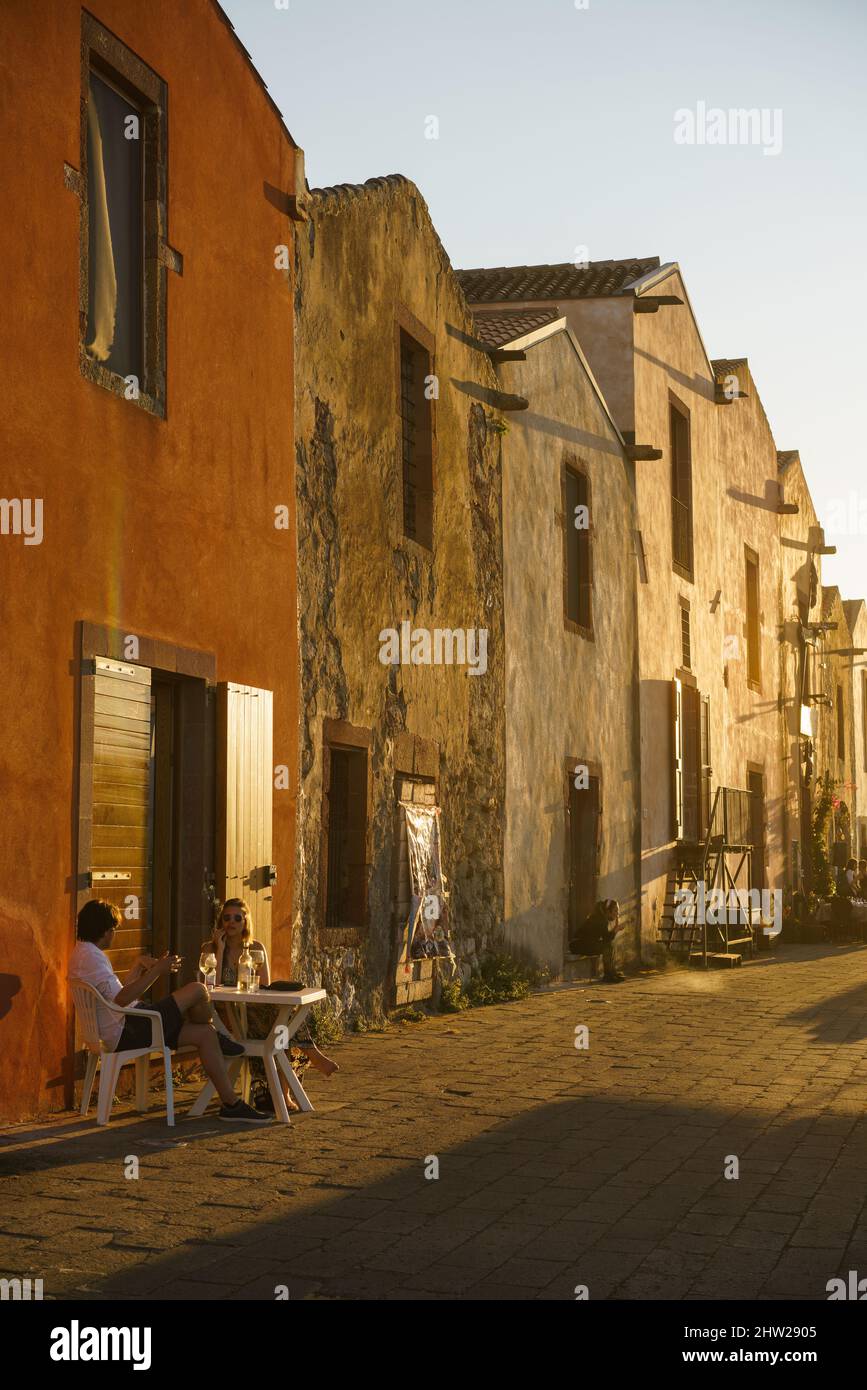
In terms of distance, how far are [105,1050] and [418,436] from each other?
7372 millimetres

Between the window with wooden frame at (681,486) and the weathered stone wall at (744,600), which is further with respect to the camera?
the weathered stone wall at (744,600)

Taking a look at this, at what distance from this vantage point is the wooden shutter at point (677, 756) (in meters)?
22.1

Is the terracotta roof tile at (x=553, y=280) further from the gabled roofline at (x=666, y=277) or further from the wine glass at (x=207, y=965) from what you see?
the wine glass at (x=207, y=965)

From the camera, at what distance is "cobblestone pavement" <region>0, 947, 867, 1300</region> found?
521 cm

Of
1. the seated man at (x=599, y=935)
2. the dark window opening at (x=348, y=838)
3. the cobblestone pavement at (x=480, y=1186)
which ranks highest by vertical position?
the dark window opening at (x=348, y=838)

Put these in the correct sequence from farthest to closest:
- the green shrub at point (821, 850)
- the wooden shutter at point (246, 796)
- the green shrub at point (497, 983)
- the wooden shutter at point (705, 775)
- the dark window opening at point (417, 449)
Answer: the green shrub at point (821, 850), the wooden shutter at point (705, 775), the green shrub at point (497, 983), the dark window opening at point (417, 449), the wooden shutter at point (246, 796)

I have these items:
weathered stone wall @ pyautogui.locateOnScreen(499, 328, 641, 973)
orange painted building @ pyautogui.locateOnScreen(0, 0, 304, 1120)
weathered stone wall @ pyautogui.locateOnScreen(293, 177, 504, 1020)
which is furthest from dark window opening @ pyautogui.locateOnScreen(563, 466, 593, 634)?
orange painted building @ pyautogui.locateOnScreen(0, 0, 304, 1120)

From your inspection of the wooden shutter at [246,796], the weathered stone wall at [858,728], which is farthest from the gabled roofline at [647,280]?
the weathered stone wall at [858,728]

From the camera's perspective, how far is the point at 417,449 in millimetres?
14203

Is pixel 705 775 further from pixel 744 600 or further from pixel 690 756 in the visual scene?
pixel 744 600

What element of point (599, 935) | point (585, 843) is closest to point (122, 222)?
point (599, 935)

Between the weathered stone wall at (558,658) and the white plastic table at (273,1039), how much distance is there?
753cm

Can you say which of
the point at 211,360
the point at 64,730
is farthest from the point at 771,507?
the point at 64,730
